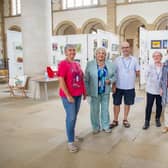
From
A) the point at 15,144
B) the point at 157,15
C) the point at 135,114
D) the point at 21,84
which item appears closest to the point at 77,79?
the point at 15,144

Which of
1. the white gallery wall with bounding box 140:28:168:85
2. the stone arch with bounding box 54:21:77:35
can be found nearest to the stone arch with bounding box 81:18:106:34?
the stone arch with bounding box 54:21:77:35

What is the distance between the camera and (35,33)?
7.71m

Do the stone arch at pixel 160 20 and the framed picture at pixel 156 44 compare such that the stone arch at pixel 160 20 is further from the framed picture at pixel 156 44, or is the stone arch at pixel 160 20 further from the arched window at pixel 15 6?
the arched window at pixel 15 6

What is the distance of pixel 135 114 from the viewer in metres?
5.64

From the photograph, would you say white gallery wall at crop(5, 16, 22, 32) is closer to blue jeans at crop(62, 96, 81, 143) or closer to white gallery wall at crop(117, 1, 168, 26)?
white gallery wall at crop(117, 1, 168, 26)

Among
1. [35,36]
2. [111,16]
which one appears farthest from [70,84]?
[111,16]

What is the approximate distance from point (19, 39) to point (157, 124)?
23.8 feet

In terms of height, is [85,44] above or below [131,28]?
below

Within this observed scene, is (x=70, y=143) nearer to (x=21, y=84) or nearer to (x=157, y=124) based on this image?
(x=157, y=124)

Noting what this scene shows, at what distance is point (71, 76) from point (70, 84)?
0.35 feet

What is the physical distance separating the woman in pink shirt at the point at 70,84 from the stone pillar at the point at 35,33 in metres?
4.59

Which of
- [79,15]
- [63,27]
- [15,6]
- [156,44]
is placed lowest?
[156,44]

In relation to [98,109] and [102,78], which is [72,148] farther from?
[102,78]

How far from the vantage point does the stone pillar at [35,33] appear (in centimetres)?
764
